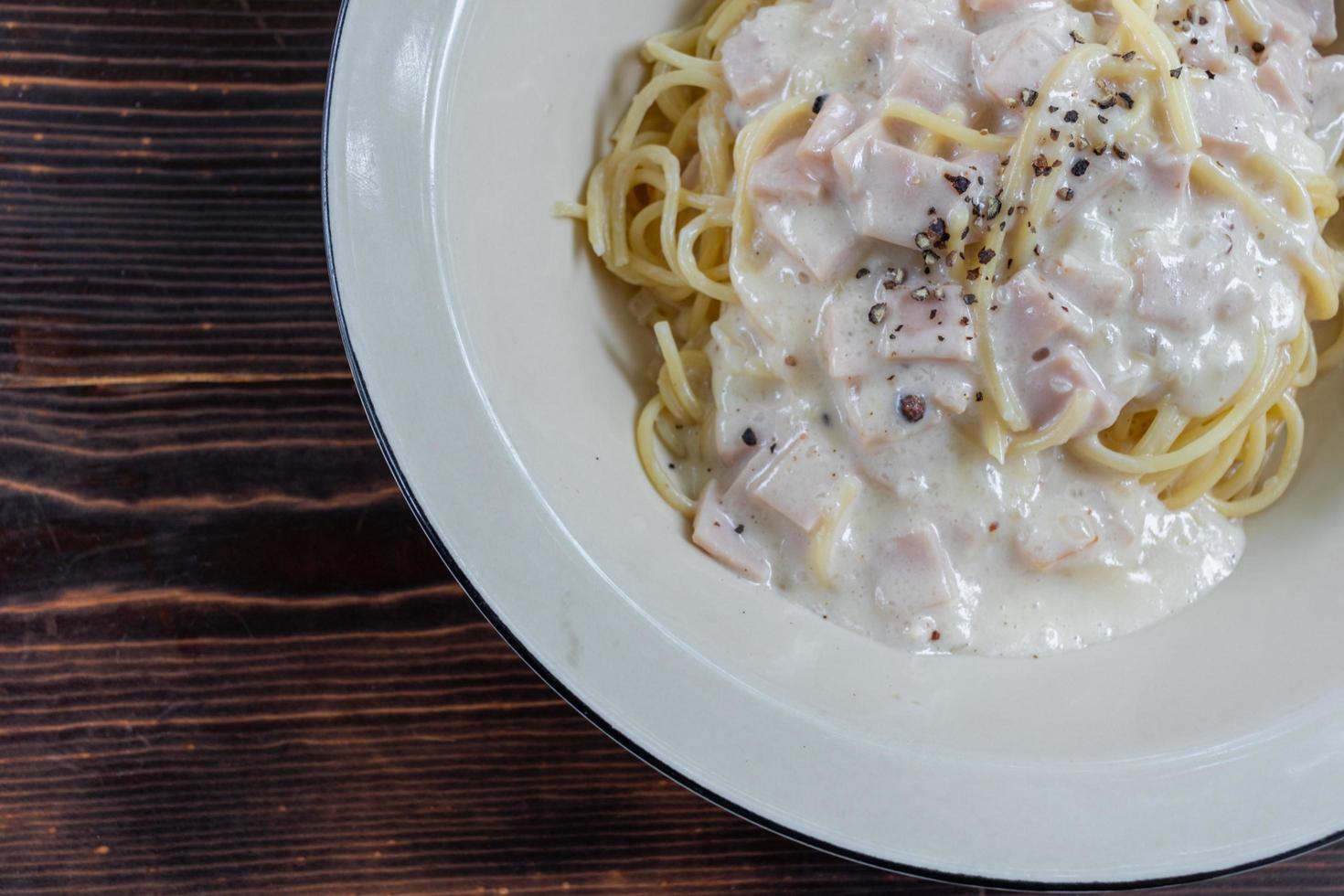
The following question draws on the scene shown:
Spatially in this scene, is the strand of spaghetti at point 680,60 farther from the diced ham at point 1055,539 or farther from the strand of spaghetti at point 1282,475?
the strand of spaghetti at point 1282,475

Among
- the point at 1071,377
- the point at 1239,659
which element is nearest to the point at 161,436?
the point at 1071,377

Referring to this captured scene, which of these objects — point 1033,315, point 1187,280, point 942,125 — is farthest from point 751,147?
point 1187,280

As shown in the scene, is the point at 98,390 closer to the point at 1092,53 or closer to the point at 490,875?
the point at 490,875

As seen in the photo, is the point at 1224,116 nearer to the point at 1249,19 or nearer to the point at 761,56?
the point at 1249,19

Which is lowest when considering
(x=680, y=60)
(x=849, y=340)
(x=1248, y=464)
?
(x=1248, y=464)

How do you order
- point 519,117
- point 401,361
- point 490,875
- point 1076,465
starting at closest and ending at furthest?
point 401,361
point 519,117
point 1076,465
point 490,875

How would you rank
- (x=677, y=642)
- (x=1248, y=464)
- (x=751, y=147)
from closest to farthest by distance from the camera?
1. (x=677, y=642)
2. (x=751, y=147)
3. (x=1248, y=464)

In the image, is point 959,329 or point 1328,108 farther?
point 1328,108

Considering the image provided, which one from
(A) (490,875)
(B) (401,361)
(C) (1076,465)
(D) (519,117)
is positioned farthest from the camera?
(A) (490,875)
